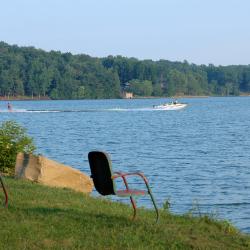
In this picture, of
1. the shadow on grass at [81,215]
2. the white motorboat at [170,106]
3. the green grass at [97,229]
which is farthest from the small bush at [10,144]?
the white motorboat at [170,106]

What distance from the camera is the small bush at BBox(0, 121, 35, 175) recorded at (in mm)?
17750

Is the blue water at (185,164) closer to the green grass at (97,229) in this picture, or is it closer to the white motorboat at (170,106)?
the green grass at (97,229)

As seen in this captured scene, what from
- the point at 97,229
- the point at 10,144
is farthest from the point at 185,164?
the point at 97,229

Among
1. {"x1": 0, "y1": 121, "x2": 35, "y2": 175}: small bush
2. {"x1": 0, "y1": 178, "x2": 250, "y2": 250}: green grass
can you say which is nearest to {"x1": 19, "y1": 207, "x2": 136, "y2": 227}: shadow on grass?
{"x1": 0, "y1": 178, "x2": 250, "y2": 250}: green grass

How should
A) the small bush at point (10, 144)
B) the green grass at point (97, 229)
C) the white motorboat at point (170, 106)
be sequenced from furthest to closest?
Answer: 1. the white motorboat at point (170, 106)
2. the small bush at point (10, 144)
3. the green grass at point (97, 229)

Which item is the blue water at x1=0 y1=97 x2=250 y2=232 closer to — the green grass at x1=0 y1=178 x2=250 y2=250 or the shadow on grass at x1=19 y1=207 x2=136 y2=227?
the green grass at x1=0 y1=178 x2=250 y2=250

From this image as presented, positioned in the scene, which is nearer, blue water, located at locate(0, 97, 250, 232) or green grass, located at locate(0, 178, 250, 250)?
green grass, located at locate(0, 178, 250, 250)

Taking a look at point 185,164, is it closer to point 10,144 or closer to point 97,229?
point 10,144

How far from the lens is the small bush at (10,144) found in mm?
17750

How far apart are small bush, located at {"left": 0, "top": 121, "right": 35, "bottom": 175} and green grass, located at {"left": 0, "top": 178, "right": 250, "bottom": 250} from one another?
18.8 ft

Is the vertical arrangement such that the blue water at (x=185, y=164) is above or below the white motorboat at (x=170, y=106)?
above

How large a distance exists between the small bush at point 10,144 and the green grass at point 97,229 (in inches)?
226

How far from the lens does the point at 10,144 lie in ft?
58.7

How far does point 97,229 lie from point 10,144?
890 centimetres
